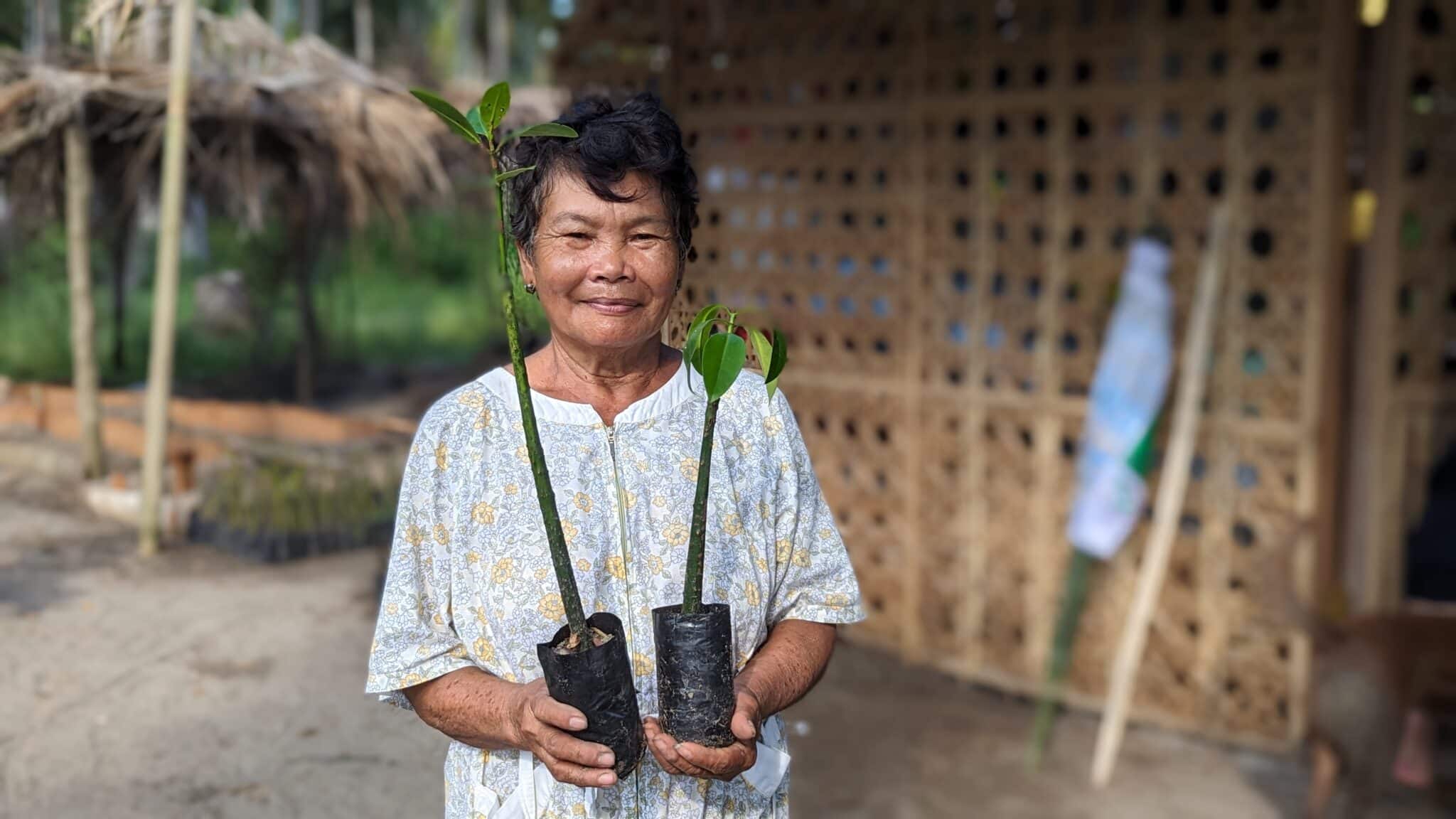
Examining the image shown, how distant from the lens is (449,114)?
140 cm

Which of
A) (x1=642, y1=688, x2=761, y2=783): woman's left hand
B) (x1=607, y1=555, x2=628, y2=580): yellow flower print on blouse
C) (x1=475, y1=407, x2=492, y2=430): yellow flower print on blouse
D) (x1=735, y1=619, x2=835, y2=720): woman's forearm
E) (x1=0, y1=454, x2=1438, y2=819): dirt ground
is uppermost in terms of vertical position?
(x1=475, y1=407, x2=492, y2=430): yellow flower print on blouse

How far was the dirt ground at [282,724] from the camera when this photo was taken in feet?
8.75

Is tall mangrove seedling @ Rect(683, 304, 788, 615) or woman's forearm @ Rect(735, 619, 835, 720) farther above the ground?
tall mangrove seedling @ Rect(683, 304, 788, 615)

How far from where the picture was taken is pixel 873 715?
16.6ft

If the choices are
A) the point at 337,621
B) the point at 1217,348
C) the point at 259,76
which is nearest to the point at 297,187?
the point at 259,76

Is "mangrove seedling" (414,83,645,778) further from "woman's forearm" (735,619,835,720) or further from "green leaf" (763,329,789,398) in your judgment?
"green leaf" (763,329,789,398)

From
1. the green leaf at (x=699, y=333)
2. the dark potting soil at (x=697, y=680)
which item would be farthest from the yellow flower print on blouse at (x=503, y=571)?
the green leaf at (x=699, y=333)

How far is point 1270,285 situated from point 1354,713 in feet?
4.66

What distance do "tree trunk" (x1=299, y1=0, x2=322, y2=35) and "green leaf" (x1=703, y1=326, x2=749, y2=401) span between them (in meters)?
18.7

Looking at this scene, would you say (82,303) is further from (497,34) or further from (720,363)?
(497,34)

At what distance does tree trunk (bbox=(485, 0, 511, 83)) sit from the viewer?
2292 centimetres

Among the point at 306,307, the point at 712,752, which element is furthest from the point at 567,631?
the point at 306,307

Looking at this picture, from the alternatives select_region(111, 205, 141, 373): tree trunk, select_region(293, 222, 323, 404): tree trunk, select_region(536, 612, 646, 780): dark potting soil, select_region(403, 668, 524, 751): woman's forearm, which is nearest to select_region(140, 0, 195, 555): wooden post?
select_region(111, 205, 141, 373): tree trunk

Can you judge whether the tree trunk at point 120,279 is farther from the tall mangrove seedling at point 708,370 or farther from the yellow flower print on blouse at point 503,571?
the tall mangrove seedling at point 708,370
